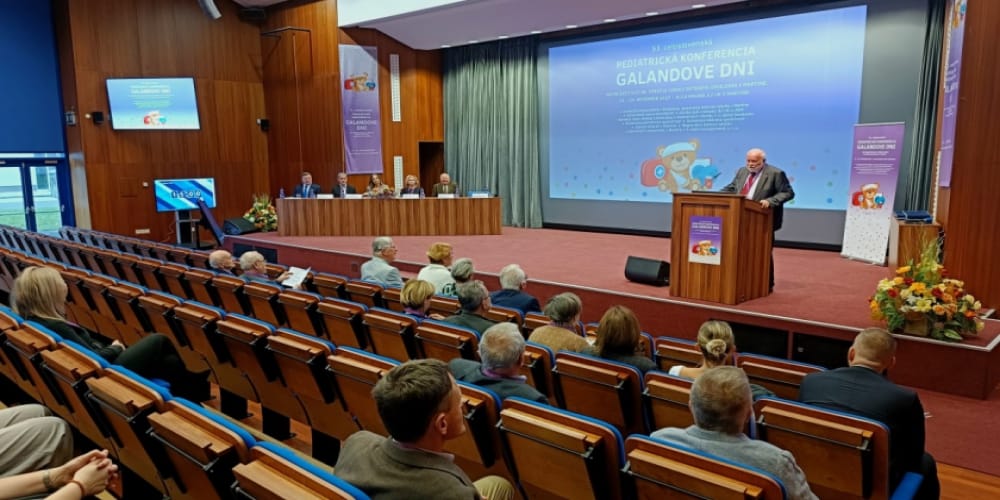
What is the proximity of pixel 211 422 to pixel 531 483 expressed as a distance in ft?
3.36

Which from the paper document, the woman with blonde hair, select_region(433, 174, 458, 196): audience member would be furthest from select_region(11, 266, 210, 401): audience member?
select_region(433, 174, 458, 196): audience member

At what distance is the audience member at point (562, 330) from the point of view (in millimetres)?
3236

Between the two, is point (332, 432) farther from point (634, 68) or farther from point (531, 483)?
point (634, 68)

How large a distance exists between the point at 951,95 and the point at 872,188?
6.92ft

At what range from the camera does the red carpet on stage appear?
3605 mm

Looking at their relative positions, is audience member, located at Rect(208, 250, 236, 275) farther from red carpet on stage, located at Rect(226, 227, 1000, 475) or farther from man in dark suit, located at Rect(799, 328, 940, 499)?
man in dark suit, located at Rect(799, 328, 940, 499)

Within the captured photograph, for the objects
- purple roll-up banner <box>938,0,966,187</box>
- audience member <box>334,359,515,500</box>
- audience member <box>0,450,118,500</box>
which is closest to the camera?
audience member <box>334,359,515,500</box>

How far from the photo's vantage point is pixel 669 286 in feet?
18.1

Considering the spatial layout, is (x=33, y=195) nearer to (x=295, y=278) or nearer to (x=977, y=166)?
(x=295, y=278)

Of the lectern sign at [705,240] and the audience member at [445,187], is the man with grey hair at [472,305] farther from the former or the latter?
the audience member at [445,187]

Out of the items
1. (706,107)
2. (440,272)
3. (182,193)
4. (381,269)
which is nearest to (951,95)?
(706,107)

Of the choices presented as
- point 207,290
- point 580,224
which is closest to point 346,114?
point 580,224

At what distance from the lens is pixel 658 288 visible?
18.6ft

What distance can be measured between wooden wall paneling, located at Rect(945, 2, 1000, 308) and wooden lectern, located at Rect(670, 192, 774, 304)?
4.49 ft
